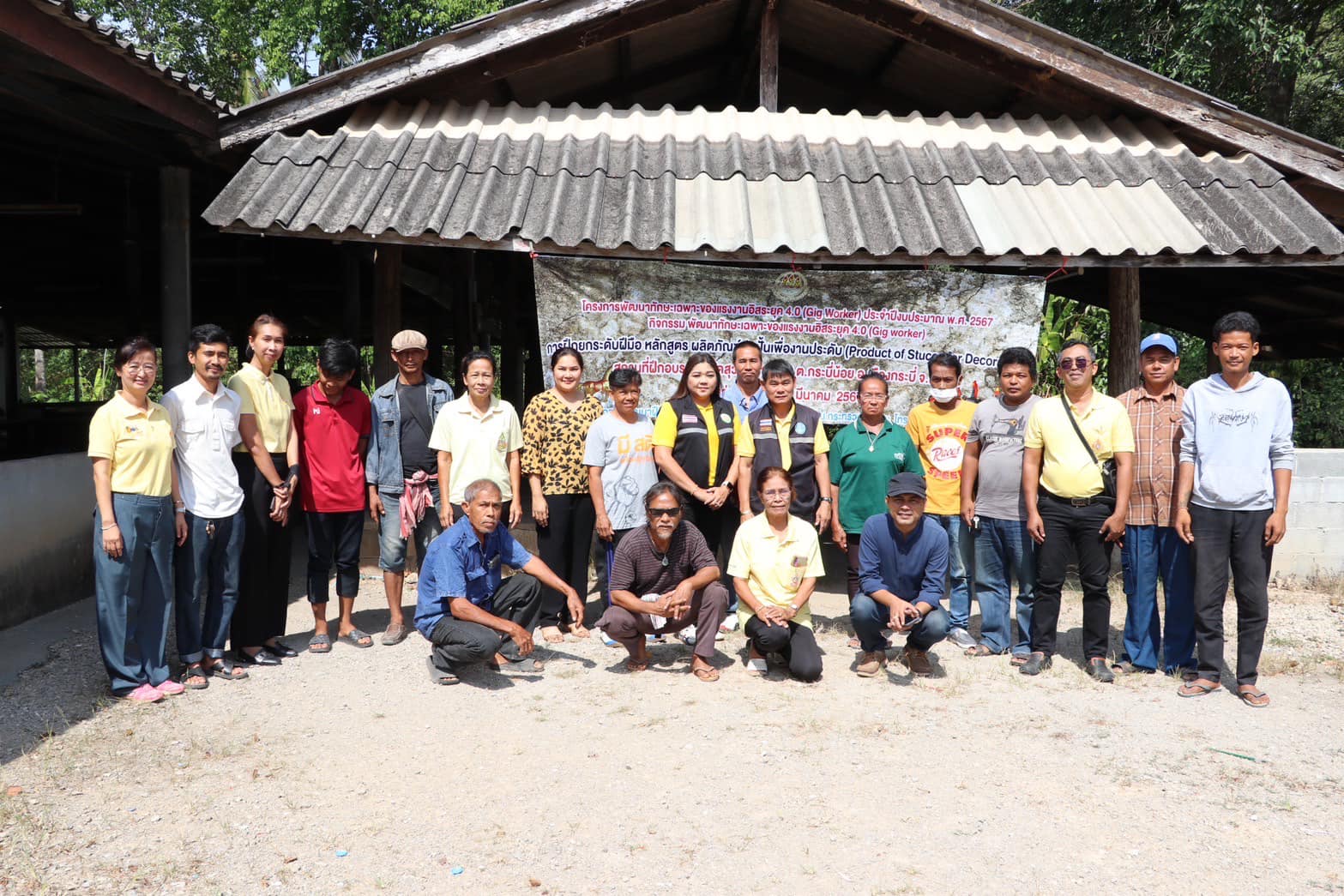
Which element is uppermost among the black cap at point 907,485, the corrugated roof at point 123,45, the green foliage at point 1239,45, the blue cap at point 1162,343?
the green foliage at point 1239,45

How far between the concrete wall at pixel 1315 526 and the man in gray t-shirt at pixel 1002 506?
3.21m

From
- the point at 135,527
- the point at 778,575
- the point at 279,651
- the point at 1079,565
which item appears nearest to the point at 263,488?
the point at 135,527

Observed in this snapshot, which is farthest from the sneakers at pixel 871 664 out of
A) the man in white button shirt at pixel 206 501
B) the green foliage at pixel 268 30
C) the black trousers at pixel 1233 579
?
the green foliage at pixel 268 30

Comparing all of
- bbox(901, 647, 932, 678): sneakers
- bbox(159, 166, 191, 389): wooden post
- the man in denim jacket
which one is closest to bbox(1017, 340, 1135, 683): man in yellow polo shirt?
bbox(901, 647, 932, 678): sneakers

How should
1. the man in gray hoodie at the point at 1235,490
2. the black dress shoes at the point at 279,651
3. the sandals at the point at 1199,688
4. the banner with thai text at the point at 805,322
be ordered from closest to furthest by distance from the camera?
the man in gray hoodie at the point at 1235,490 < the sandals at the point at 1199,688 < the black dress shoes at the point at 279,651 < the banner with thai text at the point at 805,322

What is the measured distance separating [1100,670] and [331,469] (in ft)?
13.7

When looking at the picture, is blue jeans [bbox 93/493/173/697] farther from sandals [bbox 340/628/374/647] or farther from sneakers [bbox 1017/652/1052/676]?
sneakers [bbox 1017/652/1052/676]

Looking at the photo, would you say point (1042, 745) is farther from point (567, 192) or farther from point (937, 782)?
point (567, 192)

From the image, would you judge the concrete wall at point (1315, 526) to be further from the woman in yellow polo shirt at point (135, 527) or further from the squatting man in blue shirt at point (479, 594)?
the woman in yellow polo shirt at point (135, 527)

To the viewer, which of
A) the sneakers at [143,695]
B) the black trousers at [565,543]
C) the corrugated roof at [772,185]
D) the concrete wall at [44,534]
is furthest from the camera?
the corrugated roof at [772,185]

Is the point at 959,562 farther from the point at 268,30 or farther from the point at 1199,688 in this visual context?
the point at 268,30

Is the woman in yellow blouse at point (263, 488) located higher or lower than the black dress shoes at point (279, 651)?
higher

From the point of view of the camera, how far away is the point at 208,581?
178 inches

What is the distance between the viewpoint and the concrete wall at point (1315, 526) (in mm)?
6871
